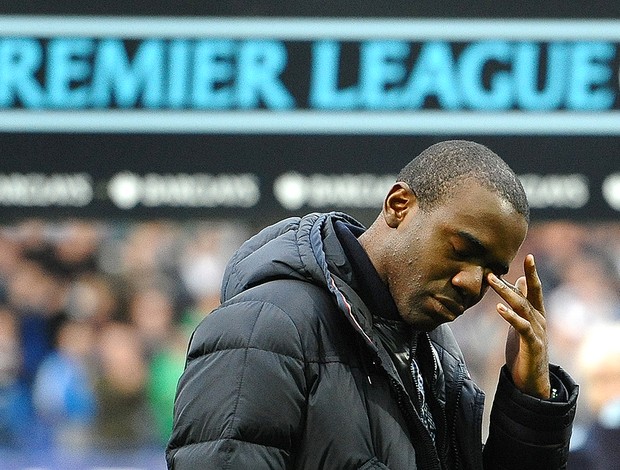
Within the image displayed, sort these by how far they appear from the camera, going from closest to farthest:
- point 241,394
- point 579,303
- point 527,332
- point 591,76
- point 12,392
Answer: point 241,394, point 527,332, point 12,392, point 579,303, point 591,76

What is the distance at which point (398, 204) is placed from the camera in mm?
1971

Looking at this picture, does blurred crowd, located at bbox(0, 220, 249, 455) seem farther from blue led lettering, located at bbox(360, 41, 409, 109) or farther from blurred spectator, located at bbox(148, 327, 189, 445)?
blue led lettering, located at bbox(360, 41, 409, 109)

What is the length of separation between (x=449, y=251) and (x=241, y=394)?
1.38 feet

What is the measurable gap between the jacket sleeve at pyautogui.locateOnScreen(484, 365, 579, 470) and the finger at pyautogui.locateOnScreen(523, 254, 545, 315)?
0.46 feet

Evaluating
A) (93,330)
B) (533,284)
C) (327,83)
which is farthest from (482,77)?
(533,284)

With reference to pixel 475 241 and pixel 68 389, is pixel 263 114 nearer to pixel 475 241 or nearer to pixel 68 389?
pixel 68 389

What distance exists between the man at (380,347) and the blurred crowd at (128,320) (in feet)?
10.2

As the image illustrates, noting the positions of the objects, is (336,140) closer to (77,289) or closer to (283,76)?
(283,76)

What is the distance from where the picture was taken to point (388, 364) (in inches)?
74.2

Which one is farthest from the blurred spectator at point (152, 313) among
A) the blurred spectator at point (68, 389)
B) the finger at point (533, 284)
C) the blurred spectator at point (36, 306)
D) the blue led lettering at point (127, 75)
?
the finger at point (533, 284)

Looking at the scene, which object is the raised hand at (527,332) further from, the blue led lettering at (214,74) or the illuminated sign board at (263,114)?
the blue led lettering at (214,74)

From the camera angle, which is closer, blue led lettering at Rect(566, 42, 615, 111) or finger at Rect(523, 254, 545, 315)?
finger at Rect(523, 254, 545, 315)

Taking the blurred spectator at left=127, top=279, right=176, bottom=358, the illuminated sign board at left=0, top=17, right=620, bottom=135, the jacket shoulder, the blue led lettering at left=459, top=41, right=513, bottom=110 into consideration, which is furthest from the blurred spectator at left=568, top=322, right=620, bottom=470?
the jacket shoulder

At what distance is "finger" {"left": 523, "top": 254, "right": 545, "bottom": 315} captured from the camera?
6.57 feet
